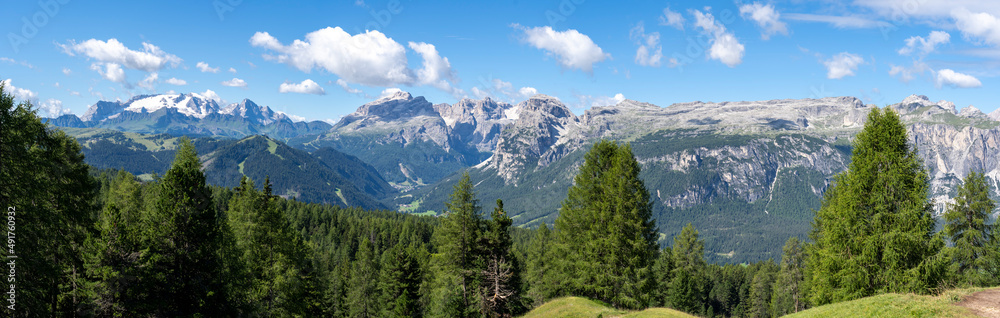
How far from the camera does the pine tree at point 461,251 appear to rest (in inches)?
1667

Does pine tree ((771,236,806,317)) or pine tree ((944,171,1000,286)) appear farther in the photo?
pine tree ((771,236,806,317))

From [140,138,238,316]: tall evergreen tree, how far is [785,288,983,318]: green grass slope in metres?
36.1

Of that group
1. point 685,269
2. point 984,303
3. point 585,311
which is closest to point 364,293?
point 585,311

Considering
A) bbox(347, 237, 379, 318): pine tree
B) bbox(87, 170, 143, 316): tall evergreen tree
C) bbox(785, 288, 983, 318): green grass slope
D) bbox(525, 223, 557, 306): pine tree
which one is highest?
bbox(87, 170, 143, 316): tall evergreen tree

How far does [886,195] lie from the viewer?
90.6 feet

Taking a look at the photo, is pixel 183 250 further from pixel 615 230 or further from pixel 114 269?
pixel 615 230

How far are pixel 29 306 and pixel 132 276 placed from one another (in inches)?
258

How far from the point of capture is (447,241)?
44.5 metres

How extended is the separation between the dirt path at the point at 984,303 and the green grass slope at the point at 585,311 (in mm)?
13196

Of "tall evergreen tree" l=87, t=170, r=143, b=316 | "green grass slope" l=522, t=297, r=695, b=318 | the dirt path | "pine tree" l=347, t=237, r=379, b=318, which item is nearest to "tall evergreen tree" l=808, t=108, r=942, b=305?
the dirt path

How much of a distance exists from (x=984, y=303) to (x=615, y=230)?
1898 cm

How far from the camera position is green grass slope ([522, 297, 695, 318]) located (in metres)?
30.1

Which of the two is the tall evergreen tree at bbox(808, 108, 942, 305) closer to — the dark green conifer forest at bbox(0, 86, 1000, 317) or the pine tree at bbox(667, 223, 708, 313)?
the dark green conifer forest at bbox(0, 86, 1000, 317)

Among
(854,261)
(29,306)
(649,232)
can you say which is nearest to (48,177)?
(29,306)
